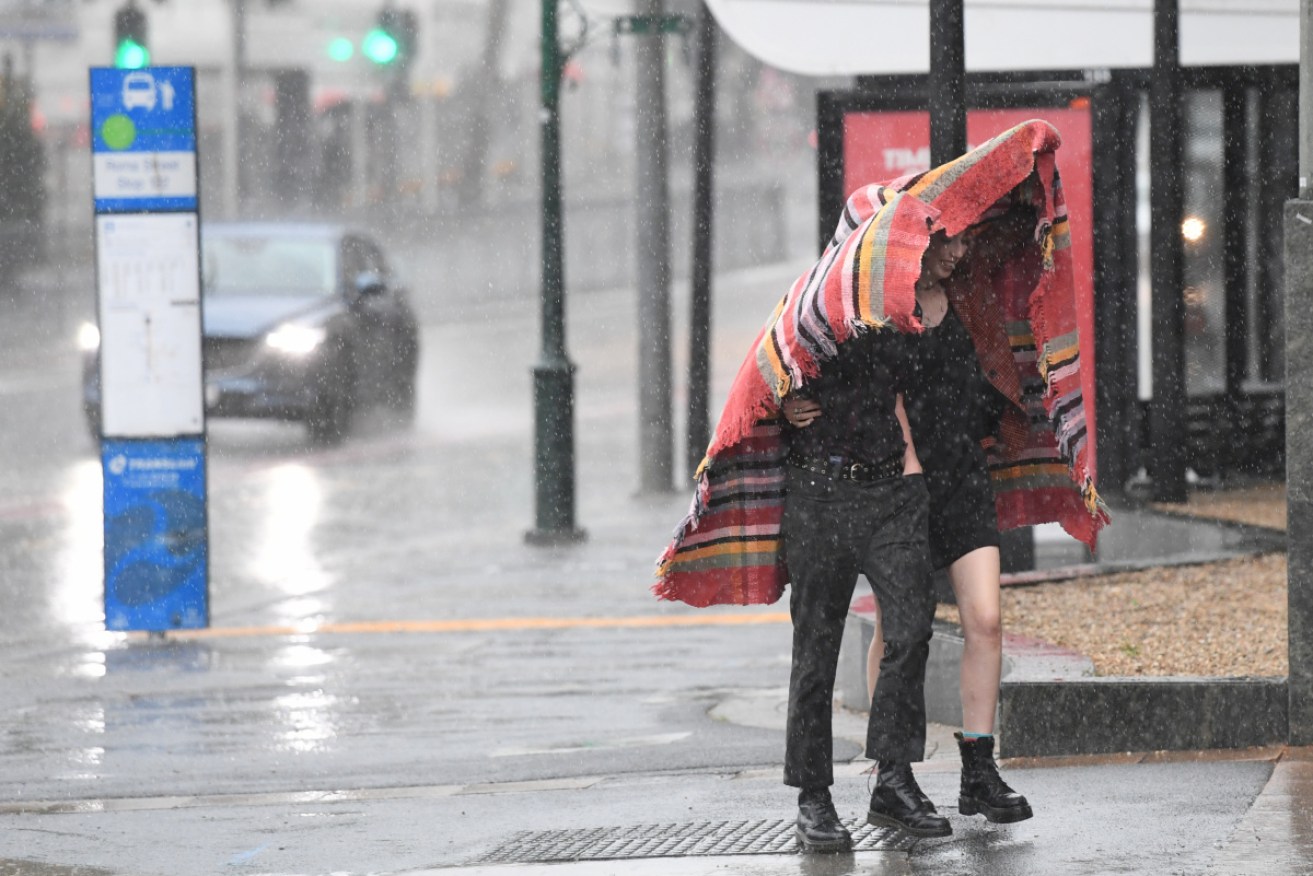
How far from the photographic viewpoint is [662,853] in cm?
602

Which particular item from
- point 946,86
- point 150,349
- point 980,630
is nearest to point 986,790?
point 980,630

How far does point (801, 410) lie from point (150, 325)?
5.01 meters

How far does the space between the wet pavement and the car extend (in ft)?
7.48

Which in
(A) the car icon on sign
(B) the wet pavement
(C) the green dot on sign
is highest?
(A) the car icon on sign

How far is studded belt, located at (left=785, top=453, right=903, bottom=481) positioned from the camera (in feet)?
19.6

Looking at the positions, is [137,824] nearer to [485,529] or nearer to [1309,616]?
[1309,616]

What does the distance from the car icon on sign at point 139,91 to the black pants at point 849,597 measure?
198 inches

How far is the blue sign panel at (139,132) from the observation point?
1016cm

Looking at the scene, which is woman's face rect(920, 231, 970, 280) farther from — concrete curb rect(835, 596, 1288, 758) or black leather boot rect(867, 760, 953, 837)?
concrete curb rect(835, 596, 1288, 758)

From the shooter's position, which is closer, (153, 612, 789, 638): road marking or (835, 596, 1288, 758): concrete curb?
(835, 596, 1288, 758): concrete curb

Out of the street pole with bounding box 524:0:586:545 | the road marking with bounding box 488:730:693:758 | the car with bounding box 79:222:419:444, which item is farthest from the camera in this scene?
the car with bounding box 79:222:419:444

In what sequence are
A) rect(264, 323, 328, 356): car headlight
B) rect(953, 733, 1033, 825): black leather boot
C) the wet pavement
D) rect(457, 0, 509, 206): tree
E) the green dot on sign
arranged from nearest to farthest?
rect(953, 733, 1033, 825): black leather boot, the wet pavement, the green dot on sign, rect(264, 323, 328, 356): car headlight, rect(457, 0, 509, 206): tree

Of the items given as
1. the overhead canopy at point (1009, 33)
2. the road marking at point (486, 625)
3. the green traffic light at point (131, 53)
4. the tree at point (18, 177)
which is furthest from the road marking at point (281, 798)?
the tree at point (18, 177)

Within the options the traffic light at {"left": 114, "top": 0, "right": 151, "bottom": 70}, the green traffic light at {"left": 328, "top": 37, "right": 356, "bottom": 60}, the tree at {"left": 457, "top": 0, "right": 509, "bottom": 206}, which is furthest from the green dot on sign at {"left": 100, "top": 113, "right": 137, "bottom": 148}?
the tree at {"left": 457, "top": 0, "right": 509, "bottom": 206}
